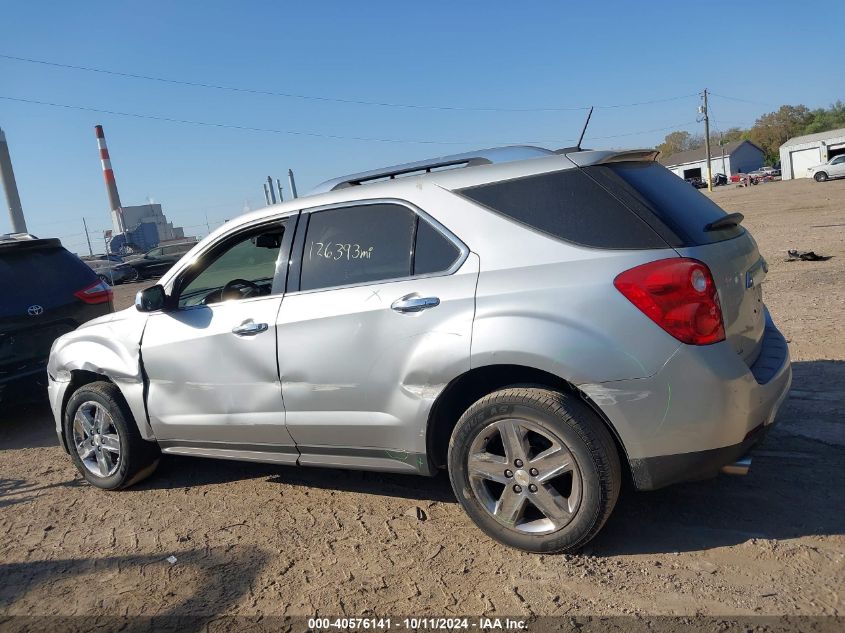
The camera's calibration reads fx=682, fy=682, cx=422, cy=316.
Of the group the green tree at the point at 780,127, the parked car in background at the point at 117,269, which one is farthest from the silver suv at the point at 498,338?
the green tree at the point at 780,127

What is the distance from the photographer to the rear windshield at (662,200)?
9.62 feet

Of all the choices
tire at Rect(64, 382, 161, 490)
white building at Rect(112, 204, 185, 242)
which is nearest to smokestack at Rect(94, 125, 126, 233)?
white building at Rect(112, 204, 185, 242)

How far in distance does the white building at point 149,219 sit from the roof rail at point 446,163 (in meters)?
64.2

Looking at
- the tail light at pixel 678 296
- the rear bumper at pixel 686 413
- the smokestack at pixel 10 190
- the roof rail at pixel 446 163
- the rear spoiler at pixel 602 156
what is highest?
the smokestack at pixel 10 190

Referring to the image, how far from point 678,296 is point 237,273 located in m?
2.83

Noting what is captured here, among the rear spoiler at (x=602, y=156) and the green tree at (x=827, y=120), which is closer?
the rear spoiler at (x=602, y=156)

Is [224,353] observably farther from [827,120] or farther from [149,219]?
[827,120]

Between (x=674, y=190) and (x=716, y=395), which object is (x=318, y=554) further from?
(x=674, y=190)

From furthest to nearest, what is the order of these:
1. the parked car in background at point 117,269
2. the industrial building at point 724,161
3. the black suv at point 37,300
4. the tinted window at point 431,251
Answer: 1. the industrial building at point 724,161
2. the parked car in background at point 117,269
3. the black suv at point 37,300
4. the tinted window at point 431,251

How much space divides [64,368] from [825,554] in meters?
4.56

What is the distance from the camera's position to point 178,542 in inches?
→ 145

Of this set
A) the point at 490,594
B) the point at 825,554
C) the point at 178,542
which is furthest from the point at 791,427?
the point at 178,542

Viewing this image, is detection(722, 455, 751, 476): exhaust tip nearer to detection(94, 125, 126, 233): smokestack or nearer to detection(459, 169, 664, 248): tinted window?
detection(459, 169, 664, 248): tinted window

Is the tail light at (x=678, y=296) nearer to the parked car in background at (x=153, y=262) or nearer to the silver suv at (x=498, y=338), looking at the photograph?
the silver suv at (x=498, y=338)
